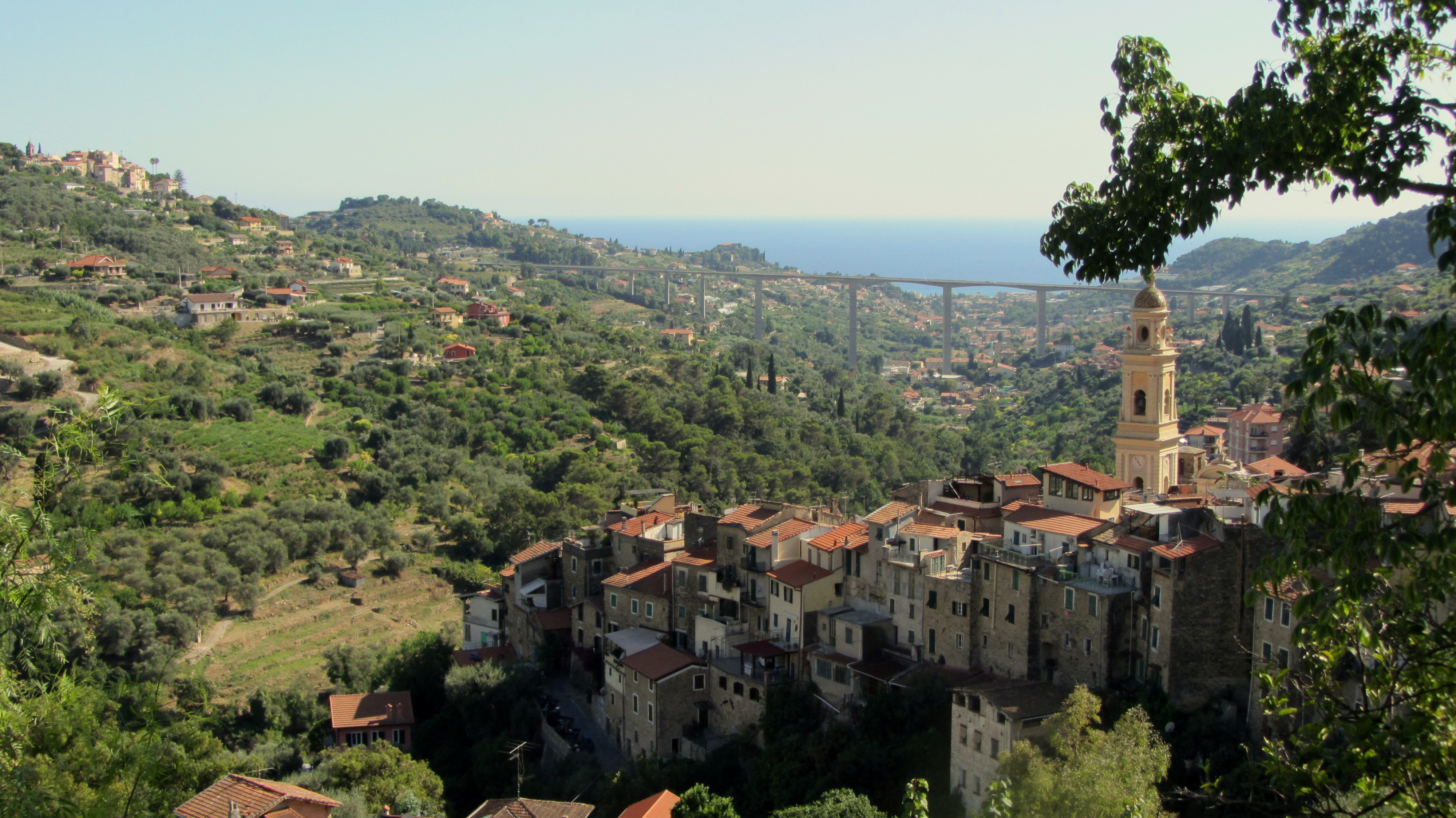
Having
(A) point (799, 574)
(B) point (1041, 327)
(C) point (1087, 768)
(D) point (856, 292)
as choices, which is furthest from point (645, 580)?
(D) point (856, 292)

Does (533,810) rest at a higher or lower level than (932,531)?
lower

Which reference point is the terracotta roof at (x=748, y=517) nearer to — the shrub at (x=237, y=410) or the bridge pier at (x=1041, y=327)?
the shrub at (x=237, y=410)

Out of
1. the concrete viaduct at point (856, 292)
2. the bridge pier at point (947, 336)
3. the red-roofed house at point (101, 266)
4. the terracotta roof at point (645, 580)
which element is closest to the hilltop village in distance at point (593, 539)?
the terracotta roof at point (645, 580)

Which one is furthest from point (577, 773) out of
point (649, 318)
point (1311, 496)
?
point (649, 318)

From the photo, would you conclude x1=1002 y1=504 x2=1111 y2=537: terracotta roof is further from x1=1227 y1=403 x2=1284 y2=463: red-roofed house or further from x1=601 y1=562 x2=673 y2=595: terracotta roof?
x1=1227 y1=403 x2=1284 y2=463: red-roofed house

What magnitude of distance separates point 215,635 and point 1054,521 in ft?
59.5

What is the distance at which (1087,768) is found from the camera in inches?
405

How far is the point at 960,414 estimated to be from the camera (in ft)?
200

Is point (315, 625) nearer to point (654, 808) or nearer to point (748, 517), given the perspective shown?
point (748, 517)

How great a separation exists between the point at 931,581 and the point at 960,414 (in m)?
46.1

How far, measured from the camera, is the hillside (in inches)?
2938

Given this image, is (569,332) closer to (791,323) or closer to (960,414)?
(960,414)

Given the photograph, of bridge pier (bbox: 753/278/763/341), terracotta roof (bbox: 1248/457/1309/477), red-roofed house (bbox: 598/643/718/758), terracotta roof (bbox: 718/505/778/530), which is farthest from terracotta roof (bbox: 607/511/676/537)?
bridge pier (bbox: 753/278/763/341)

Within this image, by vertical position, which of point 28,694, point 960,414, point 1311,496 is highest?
point 1311,496
